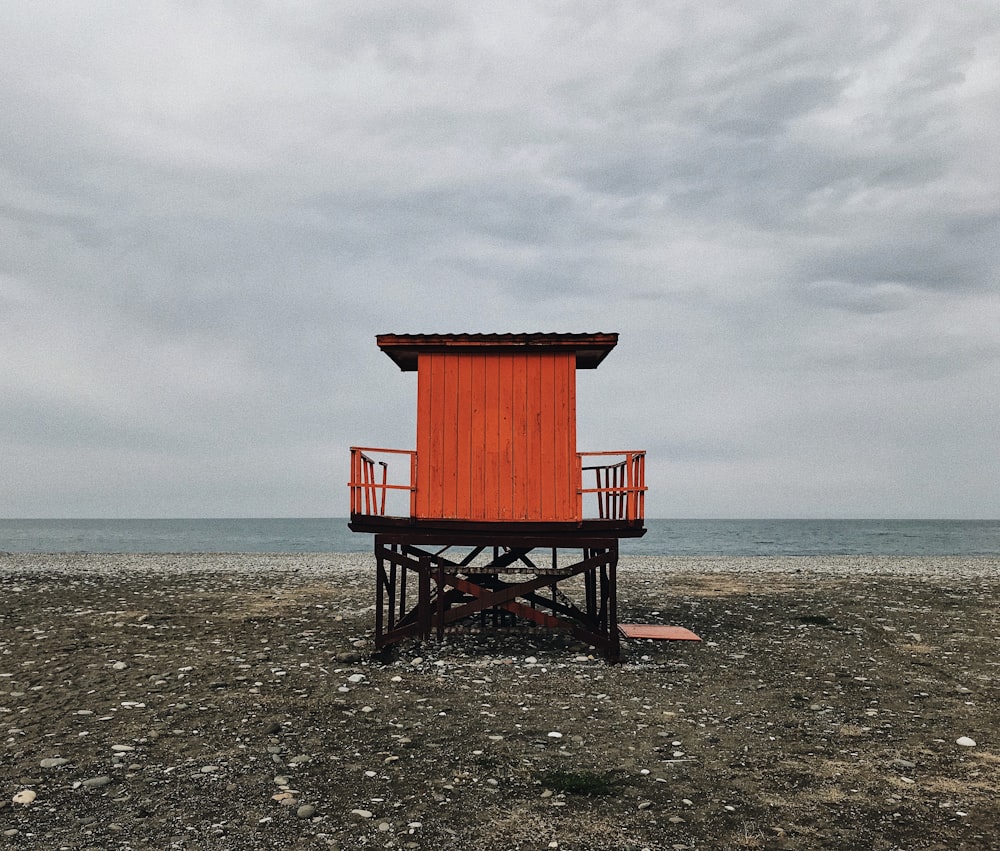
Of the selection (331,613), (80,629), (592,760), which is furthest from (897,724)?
(80,629)

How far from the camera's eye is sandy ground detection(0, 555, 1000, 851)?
6.71 meters

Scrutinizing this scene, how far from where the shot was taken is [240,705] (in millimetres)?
10500

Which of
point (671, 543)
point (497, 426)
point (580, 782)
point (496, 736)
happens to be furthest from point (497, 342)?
point (671, 543)

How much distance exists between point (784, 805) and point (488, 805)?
301 centimetres

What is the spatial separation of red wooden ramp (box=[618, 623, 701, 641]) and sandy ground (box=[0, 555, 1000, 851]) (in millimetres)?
423

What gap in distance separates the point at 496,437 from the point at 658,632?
5936mm

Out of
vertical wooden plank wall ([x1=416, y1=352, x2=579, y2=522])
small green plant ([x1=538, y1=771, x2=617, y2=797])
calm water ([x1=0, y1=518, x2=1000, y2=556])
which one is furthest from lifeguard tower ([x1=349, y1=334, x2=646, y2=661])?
calm water ([x1=0, y1=518, x2=1000, y2=556])

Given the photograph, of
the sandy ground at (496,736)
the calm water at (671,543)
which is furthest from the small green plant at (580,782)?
the calm water at (671,543)

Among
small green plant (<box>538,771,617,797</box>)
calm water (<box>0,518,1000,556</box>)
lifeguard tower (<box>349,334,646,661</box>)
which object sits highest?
lifeguard tower (<box>349,334,646,661</box>)

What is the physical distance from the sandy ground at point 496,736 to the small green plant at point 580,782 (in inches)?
1.3

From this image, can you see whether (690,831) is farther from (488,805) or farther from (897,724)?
(897,724)

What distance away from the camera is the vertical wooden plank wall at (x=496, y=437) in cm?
1373

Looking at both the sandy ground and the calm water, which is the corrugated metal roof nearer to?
the sandy ground

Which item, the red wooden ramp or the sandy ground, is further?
the red wooden ramp
